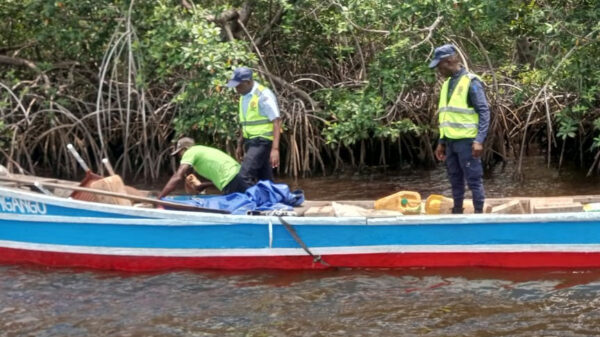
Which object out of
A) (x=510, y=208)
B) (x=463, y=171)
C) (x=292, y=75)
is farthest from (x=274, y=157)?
(x=292, y=75)

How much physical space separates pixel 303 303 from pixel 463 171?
61.1 inches

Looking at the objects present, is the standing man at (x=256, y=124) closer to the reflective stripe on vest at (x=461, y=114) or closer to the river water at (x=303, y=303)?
the river water at (x=303, y=303)

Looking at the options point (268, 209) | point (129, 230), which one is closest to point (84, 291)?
point (129, 230)

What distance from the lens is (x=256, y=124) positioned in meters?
6.99

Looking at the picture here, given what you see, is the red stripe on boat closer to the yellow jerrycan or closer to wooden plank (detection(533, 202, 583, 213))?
wooden plank (detection(533, 202, 583, 213))

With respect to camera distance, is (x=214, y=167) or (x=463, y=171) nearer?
(x=463, y=171)

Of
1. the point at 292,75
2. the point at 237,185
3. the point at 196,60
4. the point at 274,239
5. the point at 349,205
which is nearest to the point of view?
the point at 274,239

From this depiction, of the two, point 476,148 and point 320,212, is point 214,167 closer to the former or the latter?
point 320,212

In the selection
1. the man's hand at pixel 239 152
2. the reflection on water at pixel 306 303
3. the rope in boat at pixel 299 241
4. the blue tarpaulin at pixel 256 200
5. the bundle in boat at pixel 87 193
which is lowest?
the reflection on water at pixel 306 303

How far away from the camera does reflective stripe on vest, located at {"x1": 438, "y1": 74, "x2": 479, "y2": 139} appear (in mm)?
6266

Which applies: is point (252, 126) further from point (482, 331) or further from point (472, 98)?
point (482, 331)

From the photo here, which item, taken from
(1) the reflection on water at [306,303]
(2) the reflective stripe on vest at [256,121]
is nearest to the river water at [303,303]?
(1) the reflection on water at [306,303]

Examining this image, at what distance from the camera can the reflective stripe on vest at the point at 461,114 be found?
6266 millimetres

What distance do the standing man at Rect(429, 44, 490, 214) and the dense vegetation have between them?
7.73 ft
